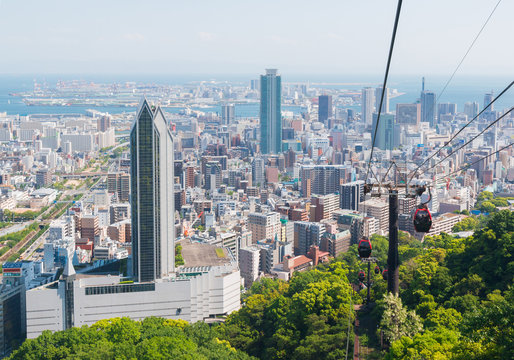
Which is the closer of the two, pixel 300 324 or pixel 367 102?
pixel 300 324

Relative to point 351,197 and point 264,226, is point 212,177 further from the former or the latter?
point 264,226

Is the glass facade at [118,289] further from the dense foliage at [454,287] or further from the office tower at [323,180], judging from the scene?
the office tower at [323,180]

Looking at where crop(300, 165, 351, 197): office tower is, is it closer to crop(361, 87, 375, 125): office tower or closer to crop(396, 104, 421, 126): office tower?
crop(396, 104, 421, 126): office tower

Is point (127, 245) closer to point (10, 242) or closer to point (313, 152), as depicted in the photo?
point (10, 242)

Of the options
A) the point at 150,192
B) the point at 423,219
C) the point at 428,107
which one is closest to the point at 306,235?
the point at 150,192

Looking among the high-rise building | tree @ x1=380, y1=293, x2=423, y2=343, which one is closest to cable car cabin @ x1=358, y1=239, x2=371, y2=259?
tree @ x1=380, y1=293, x2=423, y2=343

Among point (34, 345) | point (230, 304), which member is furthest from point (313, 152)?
point (34, 345)
